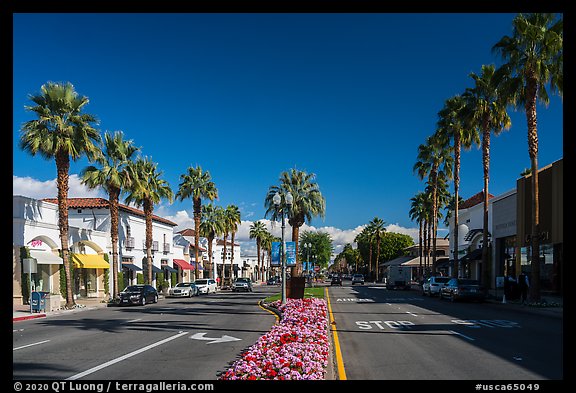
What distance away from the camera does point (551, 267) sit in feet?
127

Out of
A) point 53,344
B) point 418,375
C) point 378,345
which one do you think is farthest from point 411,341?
point 53,344

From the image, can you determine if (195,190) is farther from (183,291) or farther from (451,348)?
(451,348)

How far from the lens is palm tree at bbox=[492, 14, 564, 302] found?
95.1 ft

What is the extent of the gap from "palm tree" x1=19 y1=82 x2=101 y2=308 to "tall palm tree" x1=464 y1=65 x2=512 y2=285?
1017 inches

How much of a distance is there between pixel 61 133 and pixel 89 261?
537 inches

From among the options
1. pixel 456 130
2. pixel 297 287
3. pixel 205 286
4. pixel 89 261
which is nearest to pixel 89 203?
pixel 89 261

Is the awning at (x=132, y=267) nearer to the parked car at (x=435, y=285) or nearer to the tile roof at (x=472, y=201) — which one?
the parked car at (x=435, y=285)

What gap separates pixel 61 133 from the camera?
32.2 metres

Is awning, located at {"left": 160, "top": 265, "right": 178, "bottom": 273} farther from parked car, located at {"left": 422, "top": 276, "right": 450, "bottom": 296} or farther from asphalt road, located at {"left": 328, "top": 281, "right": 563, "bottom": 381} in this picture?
asphalt road, located at {"left": 328, "top": 281, "right": 563, "bottom": 381}

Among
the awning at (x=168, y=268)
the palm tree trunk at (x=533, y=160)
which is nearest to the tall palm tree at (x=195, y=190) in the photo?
the awning at (x=168, y=268)

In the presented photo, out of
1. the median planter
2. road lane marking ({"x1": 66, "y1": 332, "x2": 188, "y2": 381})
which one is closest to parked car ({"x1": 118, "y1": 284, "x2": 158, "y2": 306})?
the median planter

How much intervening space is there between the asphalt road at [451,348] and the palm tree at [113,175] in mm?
23292

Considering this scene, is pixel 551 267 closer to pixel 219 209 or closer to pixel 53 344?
pixel 53 344
